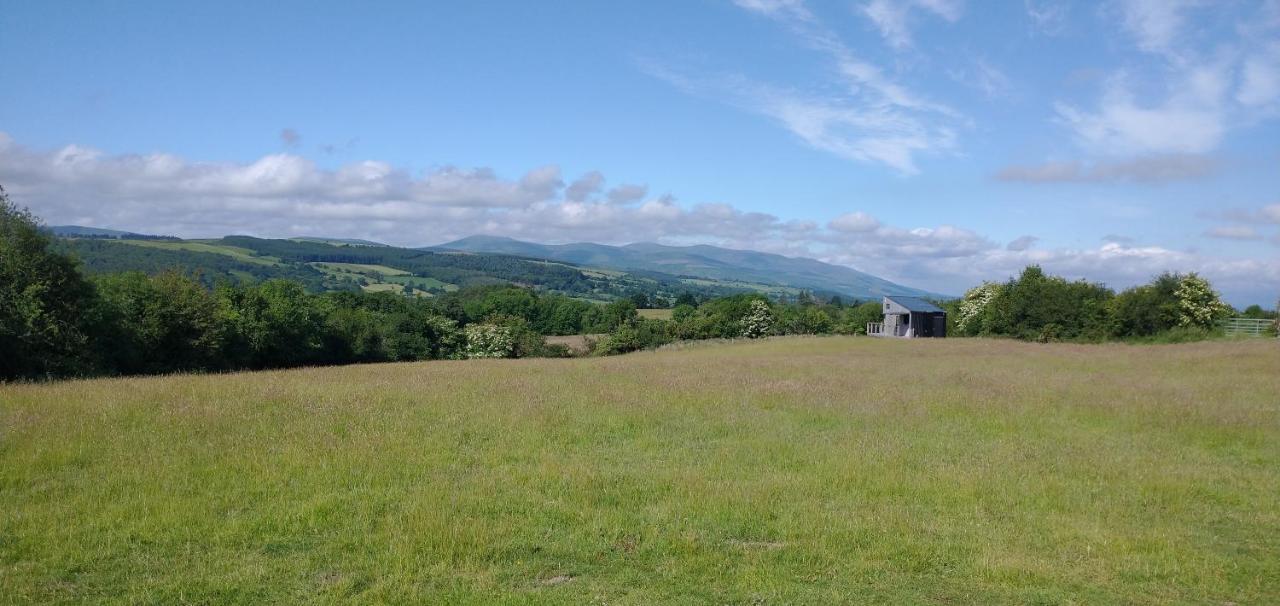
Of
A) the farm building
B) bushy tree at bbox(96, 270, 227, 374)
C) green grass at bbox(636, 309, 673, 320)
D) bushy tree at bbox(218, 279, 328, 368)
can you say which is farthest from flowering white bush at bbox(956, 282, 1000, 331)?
bushy tree at bbox(96, 270, 227, 374)

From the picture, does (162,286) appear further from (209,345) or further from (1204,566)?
(1204,566)

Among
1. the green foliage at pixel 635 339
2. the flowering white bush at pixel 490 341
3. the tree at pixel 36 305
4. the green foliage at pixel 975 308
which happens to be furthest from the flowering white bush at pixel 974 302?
the tree at pixel 36 305

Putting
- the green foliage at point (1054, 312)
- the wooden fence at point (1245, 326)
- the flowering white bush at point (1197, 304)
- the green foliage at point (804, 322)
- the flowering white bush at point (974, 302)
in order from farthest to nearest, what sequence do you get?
the green foliage at point (804, 322)
the flowering white bush at point (974, 302)
the green foliage at point (1054, 312)
the flowering white bush at point (1197, 304)
the wooden fence at point (1245, 326)

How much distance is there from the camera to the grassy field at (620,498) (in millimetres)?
7105

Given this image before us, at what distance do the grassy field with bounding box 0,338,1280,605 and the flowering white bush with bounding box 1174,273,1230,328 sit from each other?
55069mm

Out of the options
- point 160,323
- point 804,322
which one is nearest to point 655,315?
point 804,322

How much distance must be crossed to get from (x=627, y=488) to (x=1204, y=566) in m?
6.94

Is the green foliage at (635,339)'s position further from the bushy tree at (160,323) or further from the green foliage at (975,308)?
the bushy tree at (160,323)

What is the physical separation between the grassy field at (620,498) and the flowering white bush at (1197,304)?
55069 millimetres

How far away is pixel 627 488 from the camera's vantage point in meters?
10.3

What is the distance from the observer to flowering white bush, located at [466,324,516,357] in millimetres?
97188

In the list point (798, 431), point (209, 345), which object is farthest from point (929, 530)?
point (209, 345)

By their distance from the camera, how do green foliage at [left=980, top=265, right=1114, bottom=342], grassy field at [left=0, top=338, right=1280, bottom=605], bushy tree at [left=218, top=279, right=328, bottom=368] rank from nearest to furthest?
grassy field at [left=0, top=338, right=1280, bottom=605] → bushy tree at [left=218, top=279, right=328, bottom=368] → green foliage at [left=980, top=265, right=1114, bottom=342]

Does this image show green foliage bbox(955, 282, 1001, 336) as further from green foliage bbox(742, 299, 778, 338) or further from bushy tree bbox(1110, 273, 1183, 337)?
green foliage bbox(742, 299, 778, 338)
